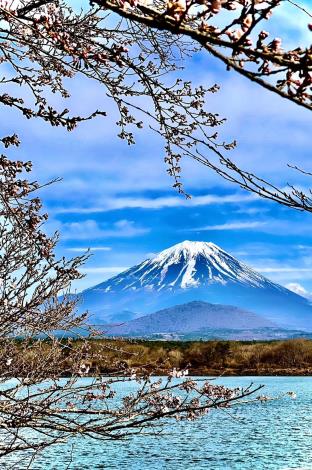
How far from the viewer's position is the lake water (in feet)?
69.9

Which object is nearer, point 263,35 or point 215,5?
point 215,5

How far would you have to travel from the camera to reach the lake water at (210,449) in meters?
21.3

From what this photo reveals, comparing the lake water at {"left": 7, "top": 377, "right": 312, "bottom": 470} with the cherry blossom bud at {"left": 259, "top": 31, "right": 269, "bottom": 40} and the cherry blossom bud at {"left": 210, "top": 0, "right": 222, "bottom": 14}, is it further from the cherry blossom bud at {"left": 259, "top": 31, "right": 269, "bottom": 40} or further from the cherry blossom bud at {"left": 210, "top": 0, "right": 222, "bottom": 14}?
the cherry blossom bud at {"left": 210, "top": 0, "right": 222, "bottom": 14}

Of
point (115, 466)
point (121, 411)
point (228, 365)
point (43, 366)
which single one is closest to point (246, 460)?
point (115, 466)

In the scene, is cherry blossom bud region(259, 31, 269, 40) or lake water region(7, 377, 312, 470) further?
lake water region(7, 377, 312, 470)

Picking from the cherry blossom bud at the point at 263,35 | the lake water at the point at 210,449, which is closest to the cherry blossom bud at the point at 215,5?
the cherry blossom bud at the point at 263,35

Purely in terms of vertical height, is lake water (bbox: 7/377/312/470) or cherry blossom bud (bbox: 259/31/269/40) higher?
cherry blossom bud (bbox: 259/31/269/40)

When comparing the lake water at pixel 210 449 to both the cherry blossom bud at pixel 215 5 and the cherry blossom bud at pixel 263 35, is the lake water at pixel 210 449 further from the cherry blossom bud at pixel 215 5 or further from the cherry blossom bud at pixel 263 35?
the cherry blossom bud at pixel 215 5

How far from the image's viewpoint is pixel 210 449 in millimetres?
24516

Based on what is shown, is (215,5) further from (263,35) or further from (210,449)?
(210,449)

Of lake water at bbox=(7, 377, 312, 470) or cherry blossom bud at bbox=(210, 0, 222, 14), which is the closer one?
cherry blossom bud at bbox=(210, 0, 222, 14)

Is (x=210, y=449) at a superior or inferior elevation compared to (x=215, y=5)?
inferior

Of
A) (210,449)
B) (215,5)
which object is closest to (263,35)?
(215,5)

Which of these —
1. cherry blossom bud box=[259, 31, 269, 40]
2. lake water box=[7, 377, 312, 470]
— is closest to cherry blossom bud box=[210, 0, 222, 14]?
cherry blossom bud box=[259, 31, 269, 40]
